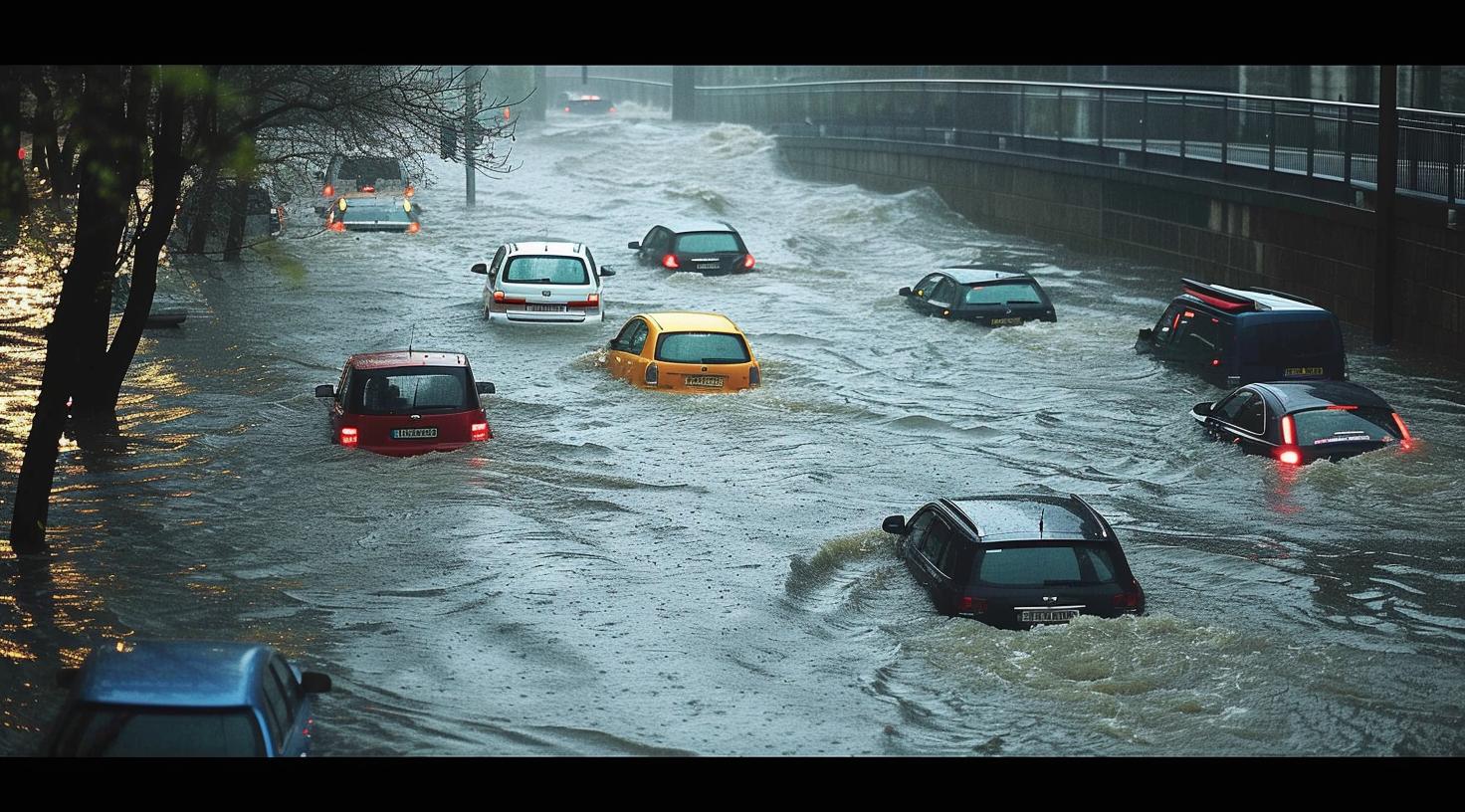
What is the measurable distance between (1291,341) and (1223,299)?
4.17ft

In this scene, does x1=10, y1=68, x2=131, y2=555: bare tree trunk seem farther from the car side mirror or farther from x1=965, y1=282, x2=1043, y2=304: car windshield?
x1=965, y1=282, x2=1043, y2=304: car windshield

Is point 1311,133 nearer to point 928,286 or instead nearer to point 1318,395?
point 928,286

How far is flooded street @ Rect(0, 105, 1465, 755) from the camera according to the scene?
11.6 m

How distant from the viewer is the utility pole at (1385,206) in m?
24.6

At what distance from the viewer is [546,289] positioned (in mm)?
28469

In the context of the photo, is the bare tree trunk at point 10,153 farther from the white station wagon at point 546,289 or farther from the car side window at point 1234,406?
the white station wagon at point 546,289

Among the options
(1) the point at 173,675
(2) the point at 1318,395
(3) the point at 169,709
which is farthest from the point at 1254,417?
(3) the point at 169,709

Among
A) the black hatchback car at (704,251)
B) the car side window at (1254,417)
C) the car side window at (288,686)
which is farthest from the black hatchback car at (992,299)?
the car side window at (288,686)

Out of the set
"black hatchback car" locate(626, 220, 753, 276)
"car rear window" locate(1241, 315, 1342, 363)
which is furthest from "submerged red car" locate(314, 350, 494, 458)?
"black hatchback car" locate(626, 220, 753, 276)

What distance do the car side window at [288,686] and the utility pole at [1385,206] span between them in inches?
754
